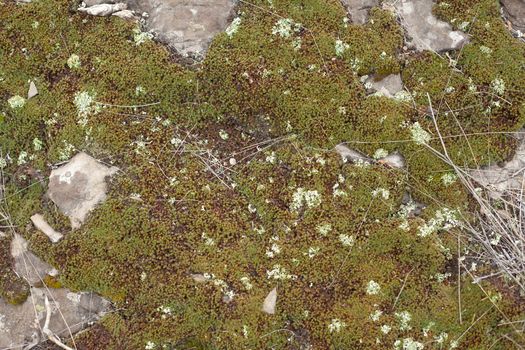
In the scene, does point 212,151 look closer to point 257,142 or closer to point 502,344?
point 257,142

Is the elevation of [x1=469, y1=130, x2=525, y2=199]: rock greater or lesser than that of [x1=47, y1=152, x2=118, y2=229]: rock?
greater

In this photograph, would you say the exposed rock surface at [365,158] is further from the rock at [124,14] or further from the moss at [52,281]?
the moss at [52,281]

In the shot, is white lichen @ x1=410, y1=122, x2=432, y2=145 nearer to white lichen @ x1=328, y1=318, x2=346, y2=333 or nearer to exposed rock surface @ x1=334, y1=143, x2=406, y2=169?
exposed rock surface @ x1=334, y1=143, x2=406, y2=169

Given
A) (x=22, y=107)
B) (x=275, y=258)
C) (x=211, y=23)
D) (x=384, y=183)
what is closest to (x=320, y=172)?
(x=384, y=183)

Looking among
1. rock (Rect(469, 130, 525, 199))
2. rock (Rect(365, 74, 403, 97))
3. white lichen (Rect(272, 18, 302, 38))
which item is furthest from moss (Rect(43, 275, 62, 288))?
rock (Rect(469, 130, 525, 199))

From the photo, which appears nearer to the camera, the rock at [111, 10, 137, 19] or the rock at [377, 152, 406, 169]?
the rock at [377, 152, 406, 169]

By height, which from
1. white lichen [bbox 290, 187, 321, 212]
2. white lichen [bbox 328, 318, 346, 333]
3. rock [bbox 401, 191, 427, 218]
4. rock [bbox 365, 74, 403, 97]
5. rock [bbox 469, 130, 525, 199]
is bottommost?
white lichen [bbox 328, 318, 346, 333]

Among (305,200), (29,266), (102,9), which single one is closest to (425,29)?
(305,200)
